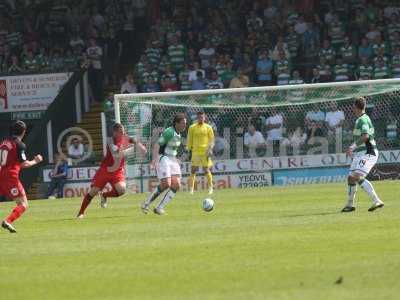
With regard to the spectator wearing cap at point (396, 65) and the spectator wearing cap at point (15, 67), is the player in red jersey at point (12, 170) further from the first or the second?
the spectator wearing cap at point (15, 67)

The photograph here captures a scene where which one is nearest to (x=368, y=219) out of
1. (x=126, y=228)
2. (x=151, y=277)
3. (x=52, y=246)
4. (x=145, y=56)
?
(x=126, y=228)

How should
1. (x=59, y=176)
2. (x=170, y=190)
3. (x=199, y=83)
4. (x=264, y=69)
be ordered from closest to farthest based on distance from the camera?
(x=170, y=190) < (x=59, y=176) < (x=264, y=69) < (x=199, y=83)

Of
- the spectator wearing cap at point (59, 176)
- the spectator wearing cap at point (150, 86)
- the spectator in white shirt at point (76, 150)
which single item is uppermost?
the spectator wearing cap at point (150, 86)

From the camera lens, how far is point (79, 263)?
47.4ft

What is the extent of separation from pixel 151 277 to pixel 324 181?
19.7 meters

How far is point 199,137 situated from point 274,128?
11.2 feet

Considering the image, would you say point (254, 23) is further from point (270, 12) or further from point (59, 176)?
point (59, 176)

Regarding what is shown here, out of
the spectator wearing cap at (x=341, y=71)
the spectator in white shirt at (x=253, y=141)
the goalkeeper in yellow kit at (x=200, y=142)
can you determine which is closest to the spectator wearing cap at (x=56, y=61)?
the spectator in white shirt at (x=253, y=141)

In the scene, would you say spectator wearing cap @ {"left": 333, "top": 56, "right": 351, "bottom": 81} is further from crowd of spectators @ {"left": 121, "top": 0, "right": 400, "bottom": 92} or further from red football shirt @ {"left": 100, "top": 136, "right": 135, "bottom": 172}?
red football shirt @ {"left": 100, "top": 136, "right": 135, "bottom": 172}

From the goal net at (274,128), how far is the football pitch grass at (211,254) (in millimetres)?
8227

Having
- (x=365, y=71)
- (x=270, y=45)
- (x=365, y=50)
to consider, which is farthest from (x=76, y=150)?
(x=365, y=50)

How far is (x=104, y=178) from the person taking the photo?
22609 mm

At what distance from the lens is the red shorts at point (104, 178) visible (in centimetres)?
2256

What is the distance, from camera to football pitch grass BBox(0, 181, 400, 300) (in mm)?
11883
